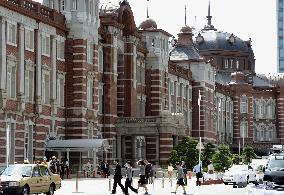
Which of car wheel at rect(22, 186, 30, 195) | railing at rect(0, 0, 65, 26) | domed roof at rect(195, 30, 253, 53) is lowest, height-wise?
car wheel at rect(22, 186, 30, 195)

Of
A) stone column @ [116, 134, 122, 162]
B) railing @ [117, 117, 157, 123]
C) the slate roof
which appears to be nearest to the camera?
railing @ [117, 117, 157, 123]

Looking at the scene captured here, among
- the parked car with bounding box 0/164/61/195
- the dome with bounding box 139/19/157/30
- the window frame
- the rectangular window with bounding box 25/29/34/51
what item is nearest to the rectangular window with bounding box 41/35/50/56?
the rectangular window with bounding box 25/29/34/51

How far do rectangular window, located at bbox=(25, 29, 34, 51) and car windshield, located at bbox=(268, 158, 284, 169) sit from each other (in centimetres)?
3055

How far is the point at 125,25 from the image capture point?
78375 mm

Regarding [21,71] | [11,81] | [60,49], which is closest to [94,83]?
[60,49]

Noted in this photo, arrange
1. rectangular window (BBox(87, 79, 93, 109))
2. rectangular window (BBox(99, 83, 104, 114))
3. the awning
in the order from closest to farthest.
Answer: the awning < rectangular window (BBox(87, 79, 93, 109)) < rectangular window (BBox(99, 83, 104, 114))

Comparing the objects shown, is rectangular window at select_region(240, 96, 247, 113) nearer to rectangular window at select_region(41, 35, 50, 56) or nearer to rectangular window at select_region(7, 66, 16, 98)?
rectangular window at select_region(41, 35, 50, 56)

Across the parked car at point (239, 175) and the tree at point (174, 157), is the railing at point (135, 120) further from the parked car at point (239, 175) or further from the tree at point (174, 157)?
the parked car at point (239, 175)

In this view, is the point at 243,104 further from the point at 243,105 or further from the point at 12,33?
the point at 12,33

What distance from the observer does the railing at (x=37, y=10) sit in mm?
57719

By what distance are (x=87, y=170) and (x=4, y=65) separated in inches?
467

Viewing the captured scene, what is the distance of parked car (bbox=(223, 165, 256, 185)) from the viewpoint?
55.7 metres

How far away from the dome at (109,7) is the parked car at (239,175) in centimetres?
2438


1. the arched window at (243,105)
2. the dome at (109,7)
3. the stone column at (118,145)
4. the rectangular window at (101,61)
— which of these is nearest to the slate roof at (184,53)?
the arched window at (243,105)
